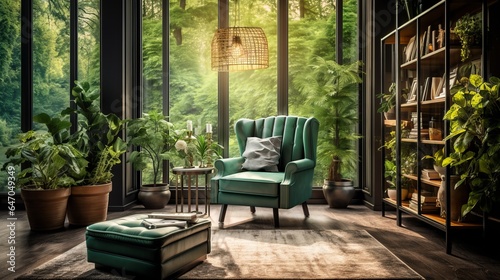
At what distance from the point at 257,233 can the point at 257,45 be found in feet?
6.26

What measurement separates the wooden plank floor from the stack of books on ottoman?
86 centimetres

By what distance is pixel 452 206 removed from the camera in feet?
10.5

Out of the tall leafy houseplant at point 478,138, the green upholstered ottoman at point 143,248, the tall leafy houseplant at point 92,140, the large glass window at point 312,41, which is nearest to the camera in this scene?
the green upholstered ottoman at point 143,248

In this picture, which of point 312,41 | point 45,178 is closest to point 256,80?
point 312,41

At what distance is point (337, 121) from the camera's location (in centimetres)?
500

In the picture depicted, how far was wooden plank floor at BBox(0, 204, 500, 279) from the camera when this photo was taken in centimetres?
276

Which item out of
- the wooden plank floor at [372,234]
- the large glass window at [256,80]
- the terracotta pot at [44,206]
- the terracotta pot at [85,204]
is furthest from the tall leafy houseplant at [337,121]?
the terracotta pot at [44,206]

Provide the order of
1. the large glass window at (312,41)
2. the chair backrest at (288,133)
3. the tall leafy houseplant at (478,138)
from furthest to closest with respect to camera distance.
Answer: the large glass window at (312,41) → the chair backrest at (288,133) → the tall leafy houseplant at (478,138)

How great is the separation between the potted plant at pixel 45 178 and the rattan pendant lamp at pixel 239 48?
170 centimetres

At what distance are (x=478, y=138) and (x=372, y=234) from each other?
1.29 metres

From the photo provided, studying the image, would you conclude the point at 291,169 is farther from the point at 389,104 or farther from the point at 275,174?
the point at 389,104

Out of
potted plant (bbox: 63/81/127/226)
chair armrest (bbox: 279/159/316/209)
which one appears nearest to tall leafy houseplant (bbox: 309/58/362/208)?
chair armrest (bbox: 279/159/316/209)

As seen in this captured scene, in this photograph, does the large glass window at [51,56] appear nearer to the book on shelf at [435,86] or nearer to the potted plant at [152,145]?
the potted plant at [152,145]

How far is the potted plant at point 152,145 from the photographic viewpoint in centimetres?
481
